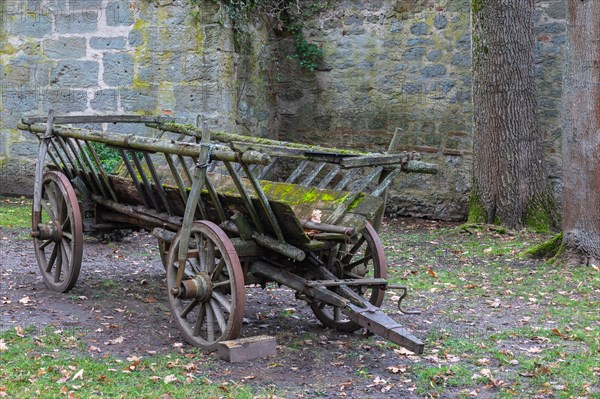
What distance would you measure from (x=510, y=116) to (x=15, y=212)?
19.8 feet

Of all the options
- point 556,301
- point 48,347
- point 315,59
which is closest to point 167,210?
point 48,347

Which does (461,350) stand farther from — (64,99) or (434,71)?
(64,99)

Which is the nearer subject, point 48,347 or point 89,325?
point 48,347

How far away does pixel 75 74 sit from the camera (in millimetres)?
10750

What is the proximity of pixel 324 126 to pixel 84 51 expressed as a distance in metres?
3.41

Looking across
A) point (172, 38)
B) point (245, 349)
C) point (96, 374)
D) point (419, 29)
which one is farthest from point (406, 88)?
point (96, 374)

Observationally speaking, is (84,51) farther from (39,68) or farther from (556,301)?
(556,301)

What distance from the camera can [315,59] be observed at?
11648 millimetres

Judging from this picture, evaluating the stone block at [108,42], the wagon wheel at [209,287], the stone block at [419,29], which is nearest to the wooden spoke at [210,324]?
the wagon wheel at [209,287]

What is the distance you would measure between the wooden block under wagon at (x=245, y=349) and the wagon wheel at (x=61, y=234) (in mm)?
1936

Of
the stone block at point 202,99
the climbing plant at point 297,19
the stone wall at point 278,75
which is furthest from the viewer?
the climbing plant at point 297,19

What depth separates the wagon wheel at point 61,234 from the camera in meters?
6.35

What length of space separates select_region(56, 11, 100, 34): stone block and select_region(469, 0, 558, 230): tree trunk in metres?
4.81

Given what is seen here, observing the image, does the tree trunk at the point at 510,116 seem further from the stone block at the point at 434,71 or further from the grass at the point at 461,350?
the grass at the point at 461,350
